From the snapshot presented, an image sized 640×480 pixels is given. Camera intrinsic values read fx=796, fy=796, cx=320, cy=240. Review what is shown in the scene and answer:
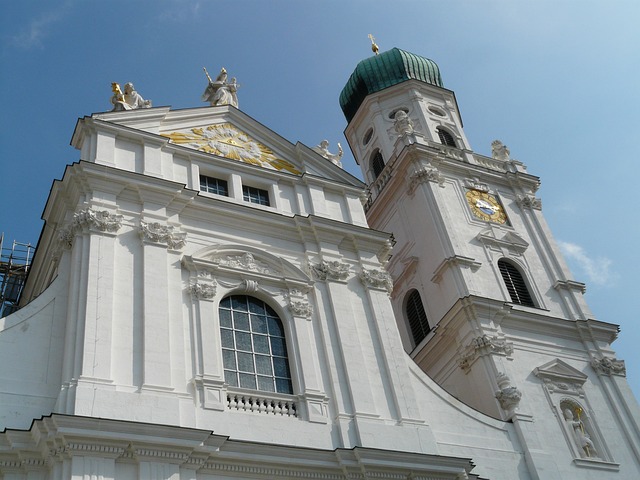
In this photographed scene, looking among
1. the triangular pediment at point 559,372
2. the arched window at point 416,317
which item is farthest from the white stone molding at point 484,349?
the arched window at point 416,317

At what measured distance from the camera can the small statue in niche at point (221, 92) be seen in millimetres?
22469

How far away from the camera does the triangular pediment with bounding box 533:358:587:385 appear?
20984 millimetres

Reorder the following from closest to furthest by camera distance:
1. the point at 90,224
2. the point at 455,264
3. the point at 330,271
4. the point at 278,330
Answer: the point at 90,224 < the point at 278,330 < the point at 330,271 < the point at 455,264

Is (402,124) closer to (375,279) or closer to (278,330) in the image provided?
(375,279)

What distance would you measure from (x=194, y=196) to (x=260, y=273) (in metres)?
2.32

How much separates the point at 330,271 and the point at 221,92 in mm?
7243

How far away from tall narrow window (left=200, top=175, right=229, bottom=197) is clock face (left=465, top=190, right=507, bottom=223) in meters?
9.31

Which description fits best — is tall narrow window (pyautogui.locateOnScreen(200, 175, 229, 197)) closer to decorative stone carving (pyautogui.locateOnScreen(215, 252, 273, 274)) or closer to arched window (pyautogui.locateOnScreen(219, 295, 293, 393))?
decorative stone carving (pyautogui.locateOnScreen(215, 252, 273, 274))

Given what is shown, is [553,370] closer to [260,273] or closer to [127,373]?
[260,273]

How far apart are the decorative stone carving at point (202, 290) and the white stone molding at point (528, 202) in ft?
45.9

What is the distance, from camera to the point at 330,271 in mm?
18234

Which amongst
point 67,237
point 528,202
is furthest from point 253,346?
point 528,202

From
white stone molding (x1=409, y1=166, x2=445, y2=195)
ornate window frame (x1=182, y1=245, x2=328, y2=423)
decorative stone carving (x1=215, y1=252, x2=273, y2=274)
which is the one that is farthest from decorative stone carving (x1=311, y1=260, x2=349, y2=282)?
white stone molding (x1=409, y1=166, x2=445, y2=195)

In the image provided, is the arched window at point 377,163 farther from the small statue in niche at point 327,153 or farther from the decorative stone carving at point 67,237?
the decorative stone carving at point 67,237
